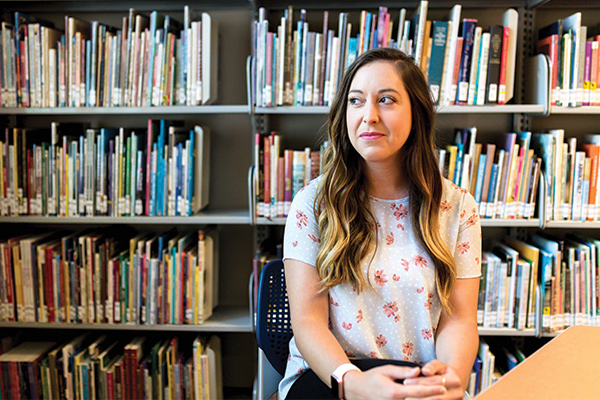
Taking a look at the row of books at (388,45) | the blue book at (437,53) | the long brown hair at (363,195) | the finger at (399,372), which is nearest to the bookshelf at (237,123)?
the row of books at (388,45)

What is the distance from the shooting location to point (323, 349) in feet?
4.01

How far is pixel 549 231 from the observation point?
2371mm

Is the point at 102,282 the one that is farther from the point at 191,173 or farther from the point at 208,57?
the point at 208,57

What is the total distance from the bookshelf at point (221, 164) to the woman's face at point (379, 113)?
3.28 ft

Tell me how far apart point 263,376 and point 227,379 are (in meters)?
1.12

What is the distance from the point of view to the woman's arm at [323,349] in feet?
3.36

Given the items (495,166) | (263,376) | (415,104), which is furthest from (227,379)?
(415,104)

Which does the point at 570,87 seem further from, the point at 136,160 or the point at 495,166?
the point at 136,160

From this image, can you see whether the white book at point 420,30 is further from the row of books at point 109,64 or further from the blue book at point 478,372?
the blue book at point 478,372

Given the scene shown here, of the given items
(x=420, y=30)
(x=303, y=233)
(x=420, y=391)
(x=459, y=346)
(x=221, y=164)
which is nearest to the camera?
(x=420, y=391)

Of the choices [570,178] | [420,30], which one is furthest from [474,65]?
[570,178]

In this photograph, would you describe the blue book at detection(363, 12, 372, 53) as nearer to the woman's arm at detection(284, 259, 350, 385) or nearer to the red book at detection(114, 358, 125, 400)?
the woman's arm at detection(284, 259, 350, 385)

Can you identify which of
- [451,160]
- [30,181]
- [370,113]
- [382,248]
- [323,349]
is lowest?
[323,349]

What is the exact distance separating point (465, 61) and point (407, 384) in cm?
143
